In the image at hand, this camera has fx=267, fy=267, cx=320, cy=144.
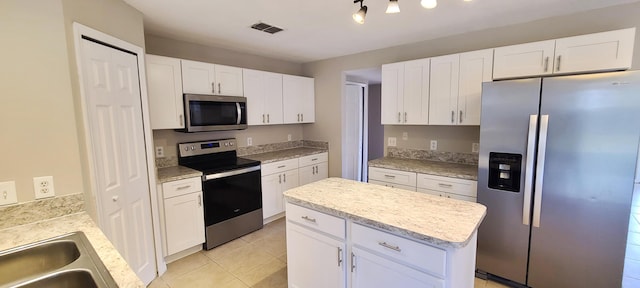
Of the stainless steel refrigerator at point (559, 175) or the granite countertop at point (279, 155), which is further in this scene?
the granite countertop at point (279, 155)

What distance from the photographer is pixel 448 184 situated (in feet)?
8.63

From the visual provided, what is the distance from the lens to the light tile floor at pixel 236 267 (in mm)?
2330

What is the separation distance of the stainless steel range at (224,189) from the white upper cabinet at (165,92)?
409 mm

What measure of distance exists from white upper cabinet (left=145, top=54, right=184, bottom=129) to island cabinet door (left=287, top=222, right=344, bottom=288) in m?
1.77

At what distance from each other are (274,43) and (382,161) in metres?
1.95

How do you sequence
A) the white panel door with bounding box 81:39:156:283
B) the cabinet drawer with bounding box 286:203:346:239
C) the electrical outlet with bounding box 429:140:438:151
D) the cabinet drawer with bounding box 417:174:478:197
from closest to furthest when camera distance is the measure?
the cabinet drawer with bounding box 286:203:346:239
the white panel door with bounding box 81:39:156:283
the cabinet drawer with bounding box 417:174:478:197
the electrical outlet with bounding box 429:140:438:151

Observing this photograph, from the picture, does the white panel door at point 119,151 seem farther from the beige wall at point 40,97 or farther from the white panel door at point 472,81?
the white panel door at point 472,81

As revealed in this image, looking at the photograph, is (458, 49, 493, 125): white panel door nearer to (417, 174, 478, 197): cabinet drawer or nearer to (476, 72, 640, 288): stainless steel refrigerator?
(476, 72, 640, 288): stainless steel refrigerator

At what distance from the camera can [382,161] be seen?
3.28 m

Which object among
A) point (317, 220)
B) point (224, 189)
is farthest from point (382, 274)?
point (224, 189)

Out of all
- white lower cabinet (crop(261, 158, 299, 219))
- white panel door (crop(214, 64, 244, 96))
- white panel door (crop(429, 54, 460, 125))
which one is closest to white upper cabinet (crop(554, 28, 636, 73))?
white panel door (crop(429, 54, 460, 125))

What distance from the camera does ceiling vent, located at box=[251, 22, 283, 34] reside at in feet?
8.46

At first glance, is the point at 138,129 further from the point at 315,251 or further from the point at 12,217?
the point at 315,251

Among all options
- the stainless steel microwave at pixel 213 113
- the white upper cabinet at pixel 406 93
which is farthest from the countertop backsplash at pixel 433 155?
the stainless steel microwave at pixel 213 113
